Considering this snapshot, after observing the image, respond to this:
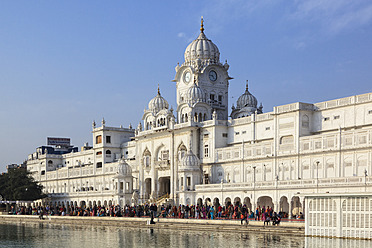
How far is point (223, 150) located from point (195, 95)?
356 inches

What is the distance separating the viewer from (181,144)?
69.1 m

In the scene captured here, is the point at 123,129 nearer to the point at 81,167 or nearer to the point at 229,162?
the point at 81,167

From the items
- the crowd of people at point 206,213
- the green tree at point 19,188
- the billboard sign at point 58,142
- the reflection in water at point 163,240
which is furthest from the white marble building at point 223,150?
the billboard sign at point 58,142

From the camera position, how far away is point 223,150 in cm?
6494

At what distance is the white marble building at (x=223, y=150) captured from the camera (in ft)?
168

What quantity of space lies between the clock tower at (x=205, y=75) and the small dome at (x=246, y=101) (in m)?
2.09

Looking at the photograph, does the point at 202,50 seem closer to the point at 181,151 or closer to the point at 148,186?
the point at 181,151

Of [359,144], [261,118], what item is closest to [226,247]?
[359,144]

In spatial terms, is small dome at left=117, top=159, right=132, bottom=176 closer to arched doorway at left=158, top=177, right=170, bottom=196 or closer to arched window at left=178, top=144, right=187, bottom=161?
arched doorway at left=158, top=177, right=170, bottom=196

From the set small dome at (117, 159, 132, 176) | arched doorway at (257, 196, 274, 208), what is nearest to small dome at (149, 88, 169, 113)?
small dome at (117, 159, 132, 176)

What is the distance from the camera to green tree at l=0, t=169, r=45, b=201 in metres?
84.9

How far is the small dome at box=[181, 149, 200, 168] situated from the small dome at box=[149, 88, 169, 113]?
48.6ft

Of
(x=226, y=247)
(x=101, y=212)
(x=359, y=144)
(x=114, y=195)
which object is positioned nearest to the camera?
(x=226, y=247)

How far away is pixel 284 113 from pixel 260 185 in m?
7.71
